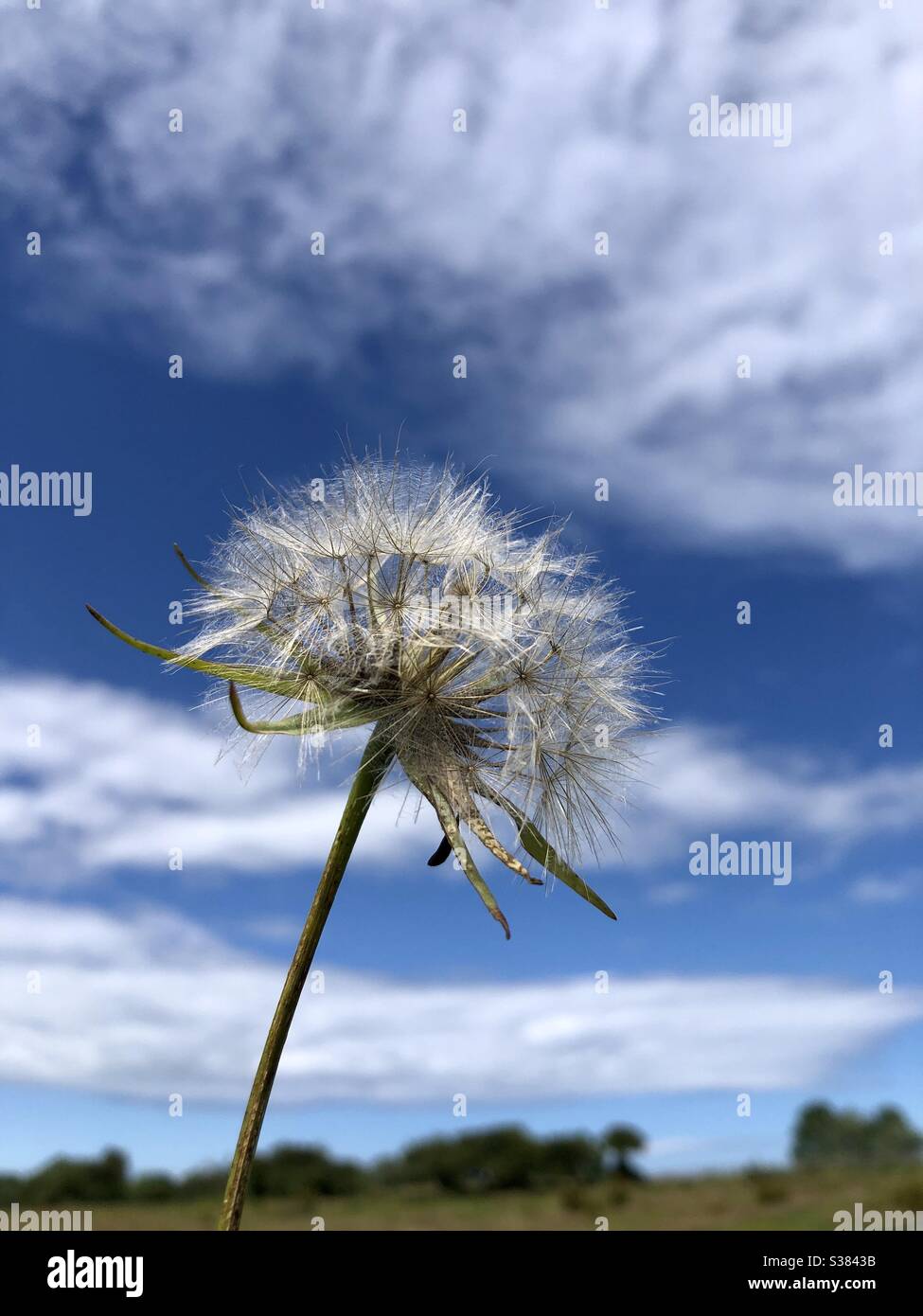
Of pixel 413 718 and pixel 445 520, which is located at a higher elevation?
pixel 445 520

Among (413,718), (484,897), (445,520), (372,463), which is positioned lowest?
(484,897)
